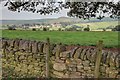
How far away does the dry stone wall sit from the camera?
7.63 meters

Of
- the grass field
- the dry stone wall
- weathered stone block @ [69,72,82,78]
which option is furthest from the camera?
the grass field

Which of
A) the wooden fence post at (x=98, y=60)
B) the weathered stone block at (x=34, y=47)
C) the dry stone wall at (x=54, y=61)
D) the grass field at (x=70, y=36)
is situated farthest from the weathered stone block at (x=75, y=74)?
the grass field at (x=70, y=36)

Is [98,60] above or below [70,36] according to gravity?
above

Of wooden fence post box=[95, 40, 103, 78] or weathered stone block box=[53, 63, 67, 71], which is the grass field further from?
wooden fence post box=[95, 40, 103, 78]

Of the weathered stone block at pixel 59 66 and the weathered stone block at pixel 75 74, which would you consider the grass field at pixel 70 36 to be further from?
the weathered stone block at pixel 75 74

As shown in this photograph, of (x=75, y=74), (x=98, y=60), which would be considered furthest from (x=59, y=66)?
(x=98, y=60)

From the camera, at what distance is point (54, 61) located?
8.83 m

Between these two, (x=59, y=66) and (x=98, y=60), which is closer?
(x=98, y=60)

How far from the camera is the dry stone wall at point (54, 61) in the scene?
7.63 m

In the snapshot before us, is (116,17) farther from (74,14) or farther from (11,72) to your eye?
(11,72)

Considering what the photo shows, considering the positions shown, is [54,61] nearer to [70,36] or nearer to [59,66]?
[59,66]

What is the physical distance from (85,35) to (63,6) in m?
7.15

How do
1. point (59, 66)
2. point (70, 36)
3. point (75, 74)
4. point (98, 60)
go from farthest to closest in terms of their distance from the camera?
point (70, 36), point (59, 66), point (75, 74), point (98, 60)

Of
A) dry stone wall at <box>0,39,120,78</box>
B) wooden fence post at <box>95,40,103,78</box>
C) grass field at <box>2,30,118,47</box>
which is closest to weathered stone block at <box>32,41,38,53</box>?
dry stone wall at <box>0,39,120,78</box>
